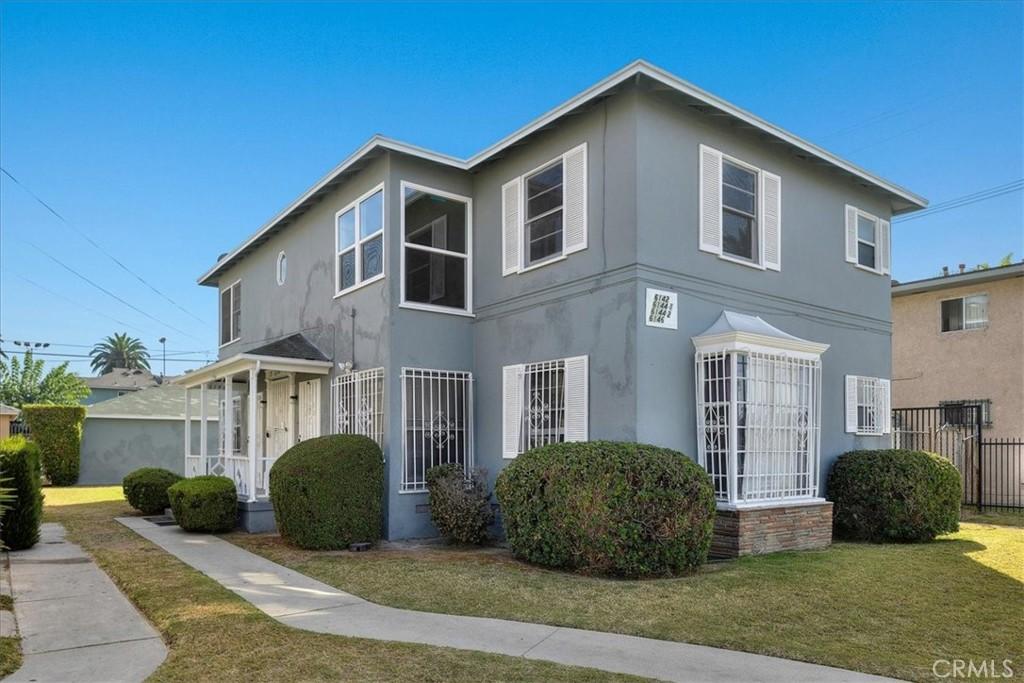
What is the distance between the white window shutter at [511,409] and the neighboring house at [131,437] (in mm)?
16589

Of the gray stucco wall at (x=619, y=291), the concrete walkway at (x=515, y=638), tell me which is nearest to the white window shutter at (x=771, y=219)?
the gray stucco wall at (x=619, y=291)

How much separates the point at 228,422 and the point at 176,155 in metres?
10.3

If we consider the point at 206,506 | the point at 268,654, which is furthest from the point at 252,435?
the point at 268,654

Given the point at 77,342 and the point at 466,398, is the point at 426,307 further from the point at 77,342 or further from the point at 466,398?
the point at 77,342

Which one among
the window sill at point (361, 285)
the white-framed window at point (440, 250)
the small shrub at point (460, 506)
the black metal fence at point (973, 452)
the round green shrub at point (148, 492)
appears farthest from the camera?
the black metal fence at point (973, 452)

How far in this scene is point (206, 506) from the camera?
Answer: 1192 cm

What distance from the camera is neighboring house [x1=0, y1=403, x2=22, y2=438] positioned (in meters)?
25.5

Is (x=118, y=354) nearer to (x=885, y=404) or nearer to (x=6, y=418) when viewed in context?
(x=6, y=418)

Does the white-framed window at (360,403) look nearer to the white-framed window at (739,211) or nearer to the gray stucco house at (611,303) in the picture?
the gray stucco house at (611,303)

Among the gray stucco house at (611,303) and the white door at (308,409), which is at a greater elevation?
the gray stucco house at (611,303)

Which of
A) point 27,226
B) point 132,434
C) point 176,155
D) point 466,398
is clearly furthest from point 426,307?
point 132,434

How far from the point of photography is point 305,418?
1430cm

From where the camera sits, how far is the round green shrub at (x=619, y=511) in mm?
7863

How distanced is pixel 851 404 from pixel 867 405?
660 mm
